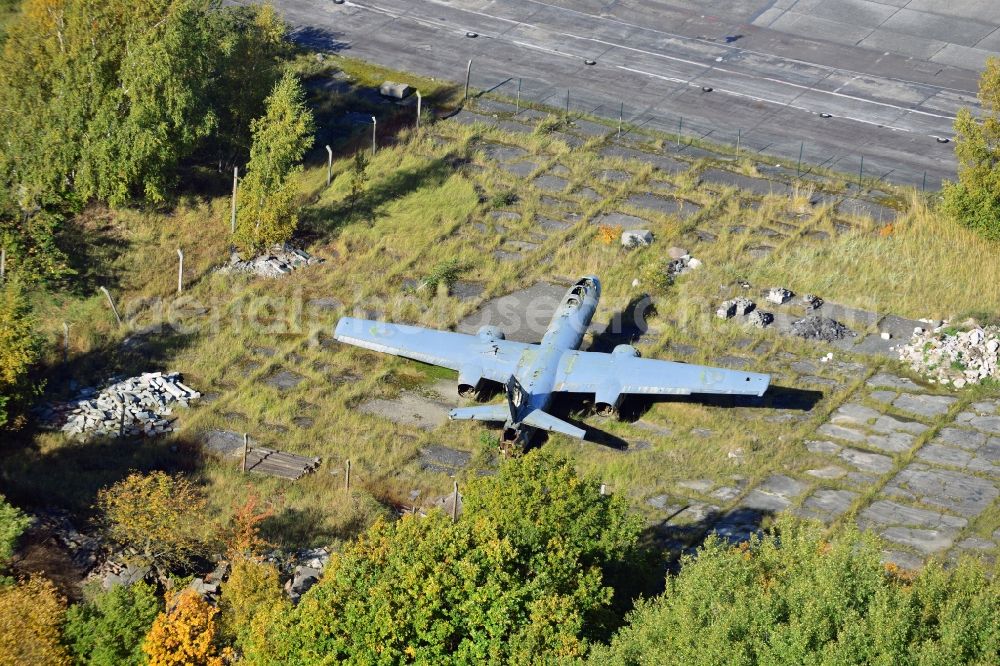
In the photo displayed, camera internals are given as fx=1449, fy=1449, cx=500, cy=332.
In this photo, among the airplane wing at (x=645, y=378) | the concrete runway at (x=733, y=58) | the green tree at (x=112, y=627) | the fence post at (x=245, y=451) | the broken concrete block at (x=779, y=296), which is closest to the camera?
the green tree at (x=112, y=627)

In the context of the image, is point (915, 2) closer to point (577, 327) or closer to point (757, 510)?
point (577, 327)

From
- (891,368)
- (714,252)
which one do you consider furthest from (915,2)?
(891,368)

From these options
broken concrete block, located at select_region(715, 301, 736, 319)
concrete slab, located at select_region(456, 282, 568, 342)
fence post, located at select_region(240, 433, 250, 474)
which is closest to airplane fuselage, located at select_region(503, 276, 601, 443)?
concrete slab, located at select_region(456, 282, 568, 342)

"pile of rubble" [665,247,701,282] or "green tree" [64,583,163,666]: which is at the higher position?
"pile of rubble" [665,247,701,282]

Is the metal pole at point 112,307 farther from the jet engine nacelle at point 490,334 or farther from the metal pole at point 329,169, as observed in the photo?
the jet engine nacelle at point 490,334

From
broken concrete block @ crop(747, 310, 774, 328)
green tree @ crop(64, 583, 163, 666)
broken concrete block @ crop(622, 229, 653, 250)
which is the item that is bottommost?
green tree @ crop(64, 583, 163, 666)

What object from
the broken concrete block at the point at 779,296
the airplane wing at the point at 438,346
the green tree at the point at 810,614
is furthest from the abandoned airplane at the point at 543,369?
the green tree at the point at 810,614

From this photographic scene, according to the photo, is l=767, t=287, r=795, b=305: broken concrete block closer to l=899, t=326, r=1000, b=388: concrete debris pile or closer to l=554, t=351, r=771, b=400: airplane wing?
l=899, t=326, r=1000, b=388: concrete debris pile

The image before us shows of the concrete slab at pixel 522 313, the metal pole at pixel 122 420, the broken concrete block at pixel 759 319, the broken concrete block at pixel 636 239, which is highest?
the broken concrete block at pixel 636 239
